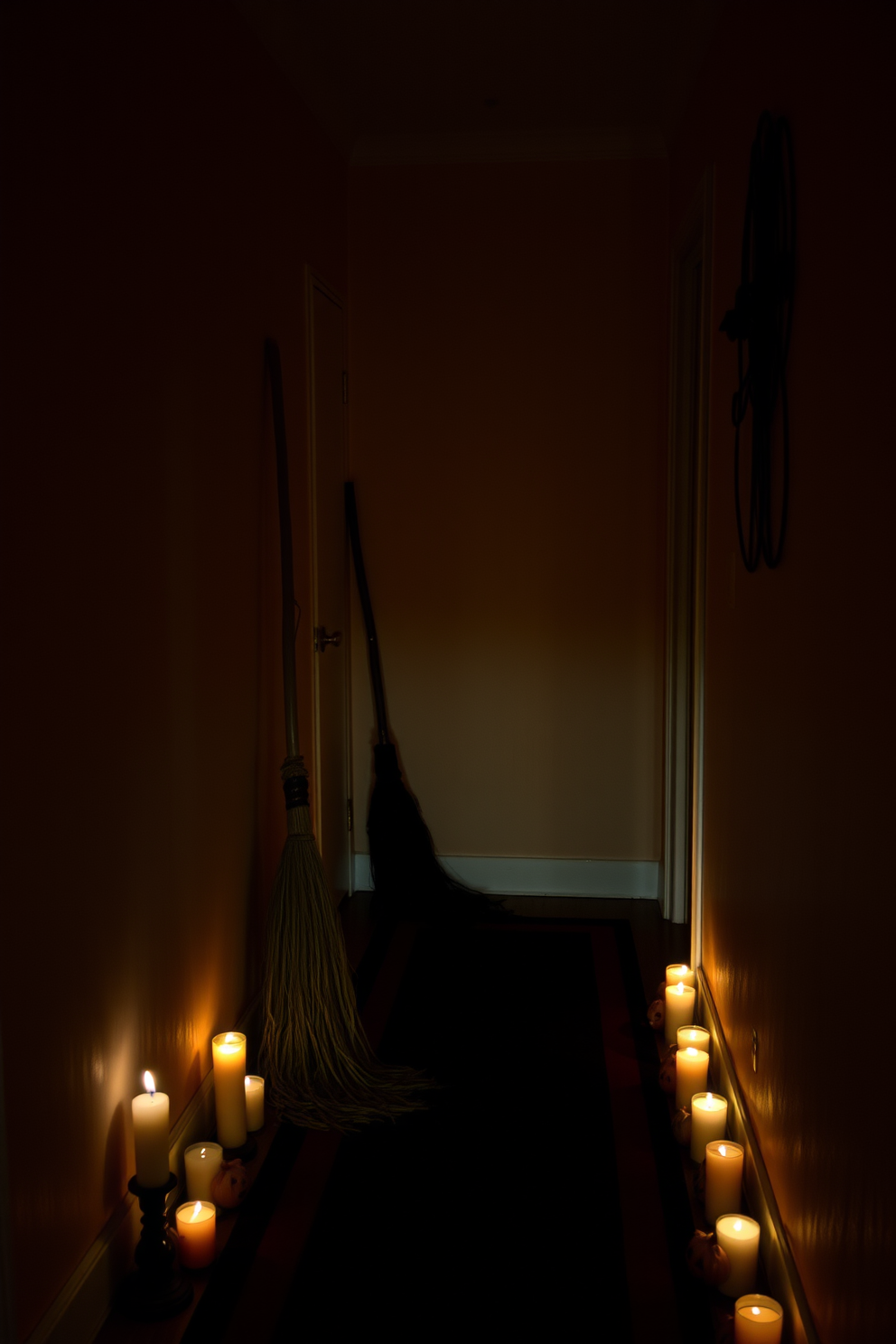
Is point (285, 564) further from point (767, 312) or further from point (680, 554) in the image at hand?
point (680, 554)

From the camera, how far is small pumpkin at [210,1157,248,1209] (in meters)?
2.06

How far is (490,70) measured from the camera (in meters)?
3.27

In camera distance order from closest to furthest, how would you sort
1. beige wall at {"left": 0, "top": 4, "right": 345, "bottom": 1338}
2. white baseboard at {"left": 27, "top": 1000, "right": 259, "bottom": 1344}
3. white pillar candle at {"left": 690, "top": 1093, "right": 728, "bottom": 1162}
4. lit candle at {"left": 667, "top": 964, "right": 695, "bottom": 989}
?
beige wall at {"left": 0, "top": 4, "right": 345, "bottom": 1338} < white baseboard at {"left": 27, "top": 1000, "right": 259, "bottom": 1344} < white pillar candle at {"left": 690, "top": 1093, "right": 728, "bottom": 1162} < lit candle at {"left": 667, "top": 964, "right": 695, "bottom": 989}

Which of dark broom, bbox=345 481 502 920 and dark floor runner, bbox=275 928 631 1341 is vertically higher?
dark broom, bbox=345 481 502 920

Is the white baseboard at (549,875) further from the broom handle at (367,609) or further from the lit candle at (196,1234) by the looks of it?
the lit candle at (196,1234)

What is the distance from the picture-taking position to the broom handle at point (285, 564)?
2.67 metres

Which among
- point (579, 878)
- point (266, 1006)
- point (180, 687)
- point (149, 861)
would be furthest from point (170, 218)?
point (579, 878)

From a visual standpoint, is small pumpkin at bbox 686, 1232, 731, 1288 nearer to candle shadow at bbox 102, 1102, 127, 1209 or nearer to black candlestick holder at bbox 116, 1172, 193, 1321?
black candlestick holder at bbox 116, 1172, 193, 1321

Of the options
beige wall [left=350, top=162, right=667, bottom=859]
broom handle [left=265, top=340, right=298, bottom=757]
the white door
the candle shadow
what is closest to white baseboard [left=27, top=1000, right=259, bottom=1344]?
the candle shadow

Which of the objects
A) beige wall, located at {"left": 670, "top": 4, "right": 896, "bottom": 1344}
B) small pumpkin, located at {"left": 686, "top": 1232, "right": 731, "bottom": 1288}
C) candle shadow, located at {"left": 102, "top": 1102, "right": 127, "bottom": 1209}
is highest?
beige wall, located at {"left": 670, "top": 4, "right": 896, "bottom": 1344}

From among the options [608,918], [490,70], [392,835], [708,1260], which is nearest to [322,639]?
[392,835]

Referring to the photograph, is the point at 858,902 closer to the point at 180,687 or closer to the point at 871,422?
the point at 871,422

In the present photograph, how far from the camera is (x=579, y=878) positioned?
4.02 metres

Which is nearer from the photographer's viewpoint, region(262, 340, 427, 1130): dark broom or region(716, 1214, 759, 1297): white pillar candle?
region(716, 1214, 759, 1297): white pillar candle
